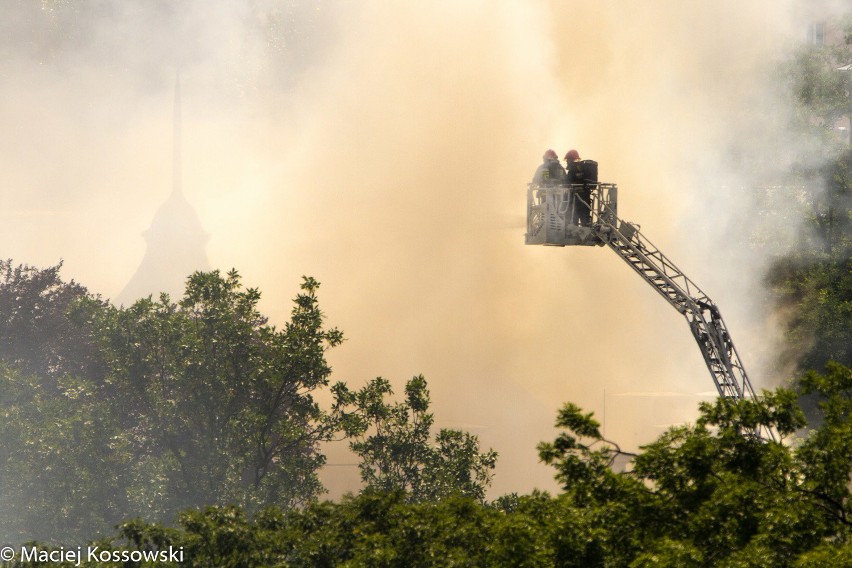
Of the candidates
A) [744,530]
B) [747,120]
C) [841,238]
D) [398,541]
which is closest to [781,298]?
[841,238]

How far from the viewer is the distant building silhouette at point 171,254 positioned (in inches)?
2451

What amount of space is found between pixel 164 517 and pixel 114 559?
690 inches

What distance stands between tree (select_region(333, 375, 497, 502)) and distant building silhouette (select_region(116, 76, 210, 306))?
27.0m

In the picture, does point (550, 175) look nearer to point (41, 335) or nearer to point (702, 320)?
point (702, 320)

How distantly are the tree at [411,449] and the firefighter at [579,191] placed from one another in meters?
8.98

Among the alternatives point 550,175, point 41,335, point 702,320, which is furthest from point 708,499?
point 41,335

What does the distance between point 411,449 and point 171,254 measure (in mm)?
30175

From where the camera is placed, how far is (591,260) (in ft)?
168

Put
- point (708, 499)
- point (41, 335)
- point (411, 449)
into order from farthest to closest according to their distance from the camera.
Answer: point (41, 335) → point (411, 449) → point (708, 499)

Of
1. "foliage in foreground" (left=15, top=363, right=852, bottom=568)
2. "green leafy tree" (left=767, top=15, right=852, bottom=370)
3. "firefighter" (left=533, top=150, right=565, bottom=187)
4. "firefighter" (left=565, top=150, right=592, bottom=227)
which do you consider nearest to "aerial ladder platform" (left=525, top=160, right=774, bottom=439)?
"firefighter" (left=565, top=150, right=592, bottom=227)

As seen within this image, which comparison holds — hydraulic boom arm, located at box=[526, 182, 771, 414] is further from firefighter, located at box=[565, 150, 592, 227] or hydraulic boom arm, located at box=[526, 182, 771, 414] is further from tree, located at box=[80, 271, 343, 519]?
tree, located at box=[80, 271, 343, 519]

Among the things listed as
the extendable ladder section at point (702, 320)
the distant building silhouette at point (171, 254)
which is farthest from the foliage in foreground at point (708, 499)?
the distant building silhouette at point (171, 254)

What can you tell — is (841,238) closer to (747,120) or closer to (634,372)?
(747,120)

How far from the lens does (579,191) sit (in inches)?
1077
